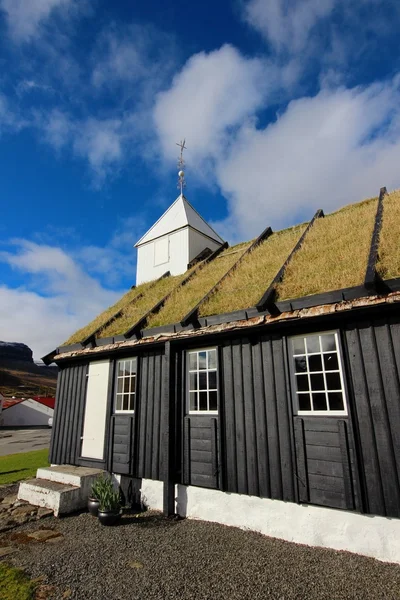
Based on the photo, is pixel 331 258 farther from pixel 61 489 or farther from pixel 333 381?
pixel 61 489

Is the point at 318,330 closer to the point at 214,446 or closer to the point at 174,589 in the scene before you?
the point at 214,446

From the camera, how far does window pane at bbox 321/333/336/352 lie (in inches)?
243

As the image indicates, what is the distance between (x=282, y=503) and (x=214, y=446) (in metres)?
1.71

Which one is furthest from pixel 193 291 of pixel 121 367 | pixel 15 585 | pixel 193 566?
pixel 15 585

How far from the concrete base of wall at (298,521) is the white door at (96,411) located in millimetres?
3104

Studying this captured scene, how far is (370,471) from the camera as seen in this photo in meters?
5.35

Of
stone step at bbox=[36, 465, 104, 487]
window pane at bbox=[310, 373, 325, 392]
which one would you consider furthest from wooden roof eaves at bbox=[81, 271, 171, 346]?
window pane at bbox=[310, 373, 325, 392]

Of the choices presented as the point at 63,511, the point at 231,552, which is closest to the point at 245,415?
the point at 231,552

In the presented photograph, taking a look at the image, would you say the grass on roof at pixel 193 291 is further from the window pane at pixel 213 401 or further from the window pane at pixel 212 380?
the window pane at pixel 213 401

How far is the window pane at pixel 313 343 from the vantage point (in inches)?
250

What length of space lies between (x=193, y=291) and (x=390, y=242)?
18.6 feet

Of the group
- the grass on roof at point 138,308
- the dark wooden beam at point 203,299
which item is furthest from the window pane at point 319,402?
the grass on roof at point 138,308

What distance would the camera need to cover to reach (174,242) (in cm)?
Answer: 1675

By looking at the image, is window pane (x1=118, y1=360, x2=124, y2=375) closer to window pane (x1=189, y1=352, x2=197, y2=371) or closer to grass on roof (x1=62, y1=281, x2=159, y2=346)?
grass on roof (x1=62, y1=281, x2=159, y2=346)
